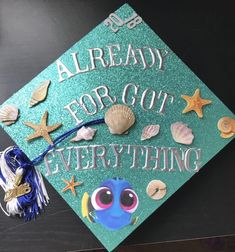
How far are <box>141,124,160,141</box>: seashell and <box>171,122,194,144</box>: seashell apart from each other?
0.07ft

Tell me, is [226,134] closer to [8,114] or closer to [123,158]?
[123,158]

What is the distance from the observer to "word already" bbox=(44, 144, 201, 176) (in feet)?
1.74

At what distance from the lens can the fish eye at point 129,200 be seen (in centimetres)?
51

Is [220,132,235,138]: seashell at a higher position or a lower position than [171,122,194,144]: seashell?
lower

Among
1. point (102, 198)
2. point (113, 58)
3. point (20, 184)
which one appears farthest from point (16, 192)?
point (113, 58)

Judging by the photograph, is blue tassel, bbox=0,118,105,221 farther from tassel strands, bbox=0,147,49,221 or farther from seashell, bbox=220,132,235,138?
seashell, bbox=220,132,235,138

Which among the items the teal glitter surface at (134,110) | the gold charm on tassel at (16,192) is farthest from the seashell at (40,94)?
the gold charm on tassel at (16,192)

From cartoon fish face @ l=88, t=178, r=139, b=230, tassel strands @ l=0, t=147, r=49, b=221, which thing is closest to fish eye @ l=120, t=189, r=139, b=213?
cartoon fish face @ l=88, t=178, r=139, b=230

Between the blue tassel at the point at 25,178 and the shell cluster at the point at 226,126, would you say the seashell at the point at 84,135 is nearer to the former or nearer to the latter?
the blue tassel at the point at 25,178

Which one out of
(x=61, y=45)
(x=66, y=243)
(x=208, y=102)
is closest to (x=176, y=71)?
(x=208, y=102)

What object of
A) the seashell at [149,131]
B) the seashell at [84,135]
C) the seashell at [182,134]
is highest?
the seashell at [84,135]

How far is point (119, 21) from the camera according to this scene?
1.91 feet

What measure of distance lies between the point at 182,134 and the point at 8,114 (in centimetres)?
23

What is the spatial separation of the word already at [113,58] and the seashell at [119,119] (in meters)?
0.07
